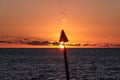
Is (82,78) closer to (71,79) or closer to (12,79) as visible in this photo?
(71,79)

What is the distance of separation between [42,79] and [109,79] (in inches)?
479

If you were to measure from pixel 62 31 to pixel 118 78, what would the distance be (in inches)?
1818

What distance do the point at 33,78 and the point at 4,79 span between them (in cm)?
519

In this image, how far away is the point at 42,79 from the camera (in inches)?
2537

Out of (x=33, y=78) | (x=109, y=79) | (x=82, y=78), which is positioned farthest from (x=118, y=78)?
(x=33, y=78)

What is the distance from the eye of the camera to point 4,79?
65188 mm

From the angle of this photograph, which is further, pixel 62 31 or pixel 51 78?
pixel 51 78

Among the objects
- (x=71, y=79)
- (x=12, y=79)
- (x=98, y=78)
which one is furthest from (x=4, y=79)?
(x=98, y=78)

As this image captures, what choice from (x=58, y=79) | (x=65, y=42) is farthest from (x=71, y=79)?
(x=65, y=42)

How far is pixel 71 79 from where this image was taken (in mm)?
63344

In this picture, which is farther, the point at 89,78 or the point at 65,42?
the point at 89,78

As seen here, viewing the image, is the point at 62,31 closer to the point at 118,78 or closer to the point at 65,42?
the point at 65,42

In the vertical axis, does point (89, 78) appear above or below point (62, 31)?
below

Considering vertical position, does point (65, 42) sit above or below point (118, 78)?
above
